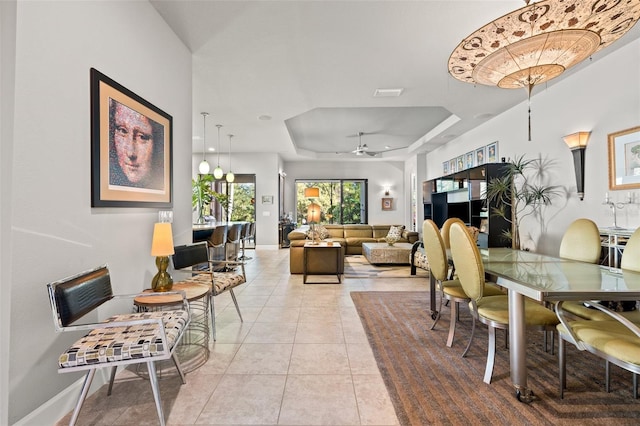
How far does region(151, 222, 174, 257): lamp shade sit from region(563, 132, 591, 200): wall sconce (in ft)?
15.2

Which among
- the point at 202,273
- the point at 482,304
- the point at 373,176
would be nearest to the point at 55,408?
the point at 202,273

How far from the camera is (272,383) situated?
2.10 m

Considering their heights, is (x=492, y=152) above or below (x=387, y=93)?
below

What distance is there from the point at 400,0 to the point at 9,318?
335 cm

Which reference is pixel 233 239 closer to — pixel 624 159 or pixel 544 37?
pixel 544 37

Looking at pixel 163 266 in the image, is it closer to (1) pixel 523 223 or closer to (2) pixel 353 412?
(2) pixel 353 412

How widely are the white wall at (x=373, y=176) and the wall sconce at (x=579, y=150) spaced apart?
7.49 metres

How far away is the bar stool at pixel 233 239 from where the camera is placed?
19.9 feet

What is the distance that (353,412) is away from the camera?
1782 millimetres

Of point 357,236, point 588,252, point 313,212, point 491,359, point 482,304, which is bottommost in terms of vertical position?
point 491,359

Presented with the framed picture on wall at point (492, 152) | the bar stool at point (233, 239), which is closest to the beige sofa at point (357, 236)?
the bar stool at point (233, 239)

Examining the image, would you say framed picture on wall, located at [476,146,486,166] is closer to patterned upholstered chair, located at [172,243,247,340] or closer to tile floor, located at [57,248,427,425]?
tile floor, located at [57,248,427,425]

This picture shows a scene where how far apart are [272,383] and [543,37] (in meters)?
2.84

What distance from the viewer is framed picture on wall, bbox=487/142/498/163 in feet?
19.0
